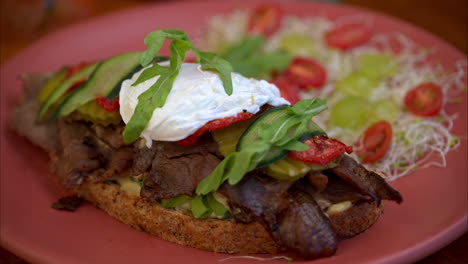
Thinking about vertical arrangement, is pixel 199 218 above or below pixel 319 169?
below

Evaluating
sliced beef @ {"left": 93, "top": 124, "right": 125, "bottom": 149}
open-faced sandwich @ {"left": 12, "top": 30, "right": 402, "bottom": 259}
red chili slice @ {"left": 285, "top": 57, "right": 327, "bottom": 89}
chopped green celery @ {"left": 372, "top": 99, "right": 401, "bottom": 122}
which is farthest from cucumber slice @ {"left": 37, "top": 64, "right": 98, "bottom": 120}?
chopped green celery @ {"left": 372, "top": 99, "right": 401, "bottom": 122}

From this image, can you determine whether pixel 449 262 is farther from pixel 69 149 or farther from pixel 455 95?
pixel 69 149

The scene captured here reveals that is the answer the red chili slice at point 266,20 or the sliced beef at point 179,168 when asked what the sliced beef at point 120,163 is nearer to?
the sliced beef at point 179,168

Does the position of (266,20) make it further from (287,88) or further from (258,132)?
(258,132)

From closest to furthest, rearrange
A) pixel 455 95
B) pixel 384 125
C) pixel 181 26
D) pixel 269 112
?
pixel 269 112, pixel 384 125, pixel 455 95, pixel 181 26

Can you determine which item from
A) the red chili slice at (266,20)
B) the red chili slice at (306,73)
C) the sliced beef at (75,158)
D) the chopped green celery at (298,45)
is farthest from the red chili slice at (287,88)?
the sliced beef at (75,158)

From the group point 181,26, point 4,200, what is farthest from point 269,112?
point 181,26
